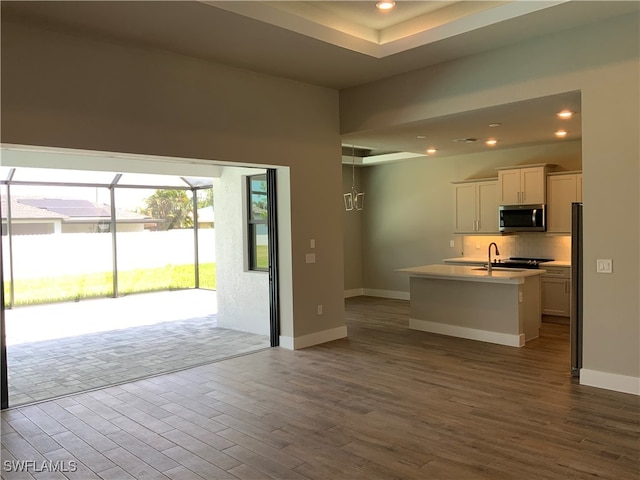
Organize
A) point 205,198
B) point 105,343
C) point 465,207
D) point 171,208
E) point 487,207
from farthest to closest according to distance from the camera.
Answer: point 205,198 → point 171,208 → point 465,207 → point 487,207 → point 105,343

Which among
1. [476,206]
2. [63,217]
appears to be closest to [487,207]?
[476,206]

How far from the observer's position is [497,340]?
6.16 metres

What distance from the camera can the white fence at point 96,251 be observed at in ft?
31.3

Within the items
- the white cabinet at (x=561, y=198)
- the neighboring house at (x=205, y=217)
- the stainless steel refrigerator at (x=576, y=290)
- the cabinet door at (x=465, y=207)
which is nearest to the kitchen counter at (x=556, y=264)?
the white cabinet at (x=561, y=198)

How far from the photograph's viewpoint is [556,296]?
7672mm

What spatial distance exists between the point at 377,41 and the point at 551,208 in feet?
14.1

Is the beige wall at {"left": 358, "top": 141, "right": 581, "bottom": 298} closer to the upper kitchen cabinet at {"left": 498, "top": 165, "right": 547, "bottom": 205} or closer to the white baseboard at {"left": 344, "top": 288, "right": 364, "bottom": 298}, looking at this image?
the white baseboard at {"left": 344, "top": 288, "right": 364, "bottom": 298}

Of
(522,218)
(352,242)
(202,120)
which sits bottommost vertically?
(352,242)

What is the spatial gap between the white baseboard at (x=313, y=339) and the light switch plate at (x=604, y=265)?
323cm

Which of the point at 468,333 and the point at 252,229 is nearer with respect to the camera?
the point at 468,333

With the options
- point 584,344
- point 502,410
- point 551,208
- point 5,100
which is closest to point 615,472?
point 502,410

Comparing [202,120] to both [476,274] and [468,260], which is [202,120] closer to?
[476,274]

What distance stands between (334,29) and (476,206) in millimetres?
5018

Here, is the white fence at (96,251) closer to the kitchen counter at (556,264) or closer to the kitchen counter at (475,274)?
the kitchen counter at (475,274)
